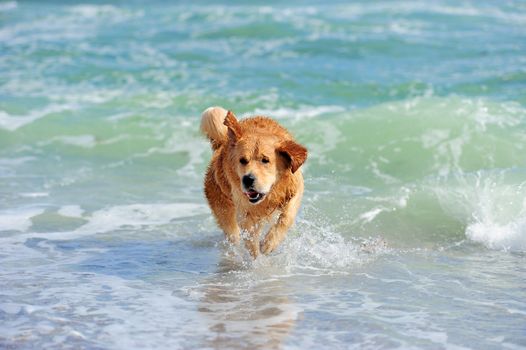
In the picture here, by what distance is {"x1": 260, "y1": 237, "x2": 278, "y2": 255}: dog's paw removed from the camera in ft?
21.0

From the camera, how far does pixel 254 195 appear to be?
582 centimetres

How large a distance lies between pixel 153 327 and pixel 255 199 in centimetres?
130

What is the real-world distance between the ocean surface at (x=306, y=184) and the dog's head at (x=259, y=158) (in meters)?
0.69

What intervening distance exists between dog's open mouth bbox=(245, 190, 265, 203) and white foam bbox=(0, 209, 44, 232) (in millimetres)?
2539

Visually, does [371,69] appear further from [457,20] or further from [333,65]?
[457,20]

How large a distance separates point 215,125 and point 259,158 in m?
0.98

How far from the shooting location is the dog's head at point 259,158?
18.9 ft

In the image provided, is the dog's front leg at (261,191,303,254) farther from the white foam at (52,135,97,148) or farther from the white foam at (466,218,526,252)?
the white foam at (52,135,97,148)

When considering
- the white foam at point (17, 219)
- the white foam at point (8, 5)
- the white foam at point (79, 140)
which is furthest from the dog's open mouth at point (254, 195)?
the white foam at point (8, 5)

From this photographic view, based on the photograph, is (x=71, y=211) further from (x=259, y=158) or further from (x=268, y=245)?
(x=259, y=158)

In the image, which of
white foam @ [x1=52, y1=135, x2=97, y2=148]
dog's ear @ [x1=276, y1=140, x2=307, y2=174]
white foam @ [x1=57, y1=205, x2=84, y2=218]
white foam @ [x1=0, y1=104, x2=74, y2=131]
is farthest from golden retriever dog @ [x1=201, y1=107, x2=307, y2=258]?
white foam @ [x1=0, y1=104, x2=74, y2=131]

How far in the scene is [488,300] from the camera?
5.43 metres

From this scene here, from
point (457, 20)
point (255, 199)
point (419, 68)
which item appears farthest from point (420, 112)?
point (457, 20)

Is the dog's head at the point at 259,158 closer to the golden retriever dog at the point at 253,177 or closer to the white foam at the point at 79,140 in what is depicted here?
the golden retriever dog at the point at 253,177
